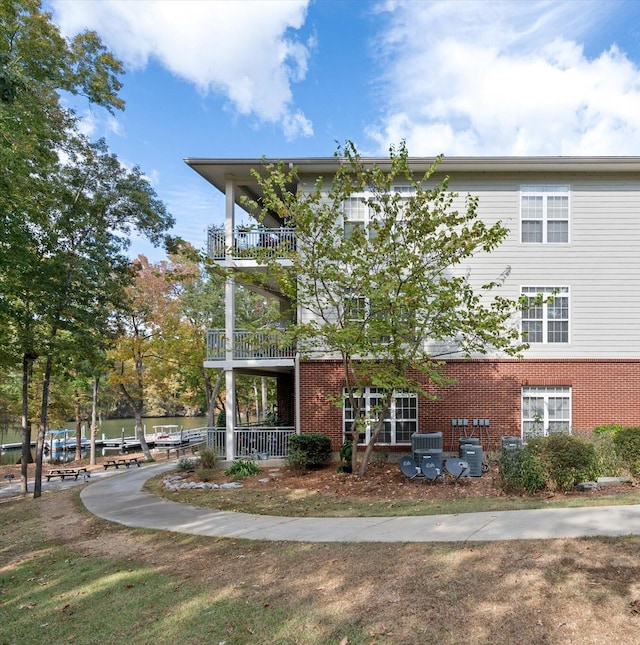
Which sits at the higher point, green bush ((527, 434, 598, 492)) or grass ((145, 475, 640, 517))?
green bush ((527, 434, 598, 492))

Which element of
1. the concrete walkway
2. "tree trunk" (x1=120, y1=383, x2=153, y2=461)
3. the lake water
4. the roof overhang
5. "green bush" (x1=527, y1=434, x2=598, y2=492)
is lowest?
the lake water

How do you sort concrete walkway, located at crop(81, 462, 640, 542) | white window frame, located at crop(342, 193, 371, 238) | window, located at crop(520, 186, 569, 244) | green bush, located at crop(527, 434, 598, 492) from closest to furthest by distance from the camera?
1. concrete walkway, located at crop(81, 462, 640, 542)
2. green bush, located at crop(527, 434, 598, 492)
3. white window frame, located at crop(342, 193, 371, 238)
4. window, located at crop(520, 186, 569, 244)

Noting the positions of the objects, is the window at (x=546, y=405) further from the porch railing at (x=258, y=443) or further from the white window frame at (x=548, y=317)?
the porch railing at (x=258, y=443)

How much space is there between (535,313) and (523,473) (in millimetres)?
7264

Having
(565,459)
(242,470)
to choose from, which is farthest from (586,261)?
(242,470)

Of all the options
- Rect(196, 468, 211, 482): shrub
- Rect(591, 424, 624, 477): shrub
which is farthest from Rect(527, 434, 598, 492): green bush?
Rect(196, 468, 211, 482): shrub

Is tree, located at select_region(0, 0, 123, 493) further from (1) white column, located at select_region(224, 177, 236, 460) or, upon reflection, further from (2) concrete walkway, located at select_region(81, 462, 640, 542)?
(2) concrete walkway, located at select_region(81, 462, 640, 542)

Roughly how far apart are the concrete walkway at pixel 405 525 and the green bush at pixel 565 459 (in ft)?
4.86

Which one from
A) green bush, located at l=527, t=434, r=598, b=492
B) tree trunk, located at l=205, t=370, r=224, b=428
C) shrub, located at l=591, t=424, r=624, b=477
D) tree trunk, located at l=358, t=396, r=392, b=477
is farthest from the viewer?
tree trunk, located at l=205, t=370, r=224, b=428

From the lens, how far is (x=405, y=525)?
24.3ft

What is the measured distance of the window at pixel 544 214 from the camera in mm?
15188

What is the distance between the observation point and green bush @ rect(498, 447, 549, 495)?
9008mm

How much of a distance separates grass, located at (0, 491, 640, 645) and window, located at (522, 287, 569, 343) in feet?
32.5

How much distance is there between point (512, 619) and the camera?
4.24m
